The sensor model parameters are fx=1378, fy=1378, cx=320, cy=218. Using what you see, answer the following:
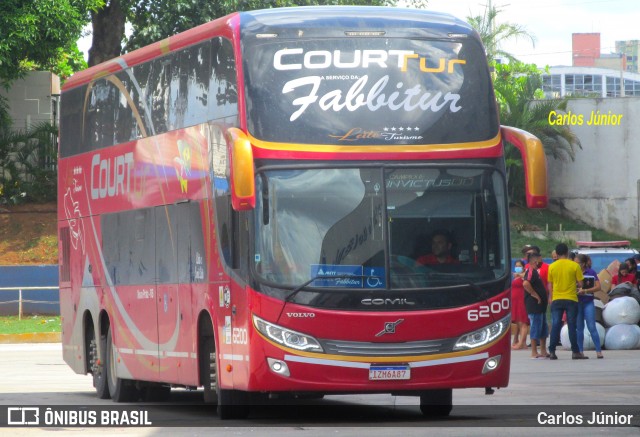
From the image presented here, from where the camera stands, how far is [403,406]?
16734 millimetres

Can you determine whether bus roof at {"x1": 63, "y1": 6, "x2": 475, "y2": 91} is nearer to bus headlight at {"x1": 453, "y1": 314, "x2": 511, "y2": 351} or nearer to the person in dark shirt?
bus headlight at {"x1": 453, "y1": 314, "x2": 511, "y2": 351}

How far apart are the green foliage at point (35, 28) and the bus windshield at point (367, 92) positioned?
24391 millimetres

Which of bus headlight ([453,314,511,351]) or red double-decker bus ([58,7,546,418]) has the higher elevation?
red double-decker bus ([58,7,546,418])

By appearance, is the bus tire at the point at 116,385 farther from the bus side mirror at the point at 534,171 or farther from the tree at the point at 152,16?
the tree at the point at 152,16

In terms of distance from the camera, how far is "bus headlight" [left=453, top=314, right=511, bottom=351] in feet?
43.1

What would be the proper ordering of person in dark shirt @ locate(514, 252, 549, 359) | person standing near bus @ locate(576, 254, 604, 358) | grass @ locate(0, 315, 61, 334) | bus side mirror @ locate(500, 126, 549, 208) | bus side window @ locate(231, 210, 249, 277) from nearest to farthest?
bus side window @ locate(231, 210, 249, 277)
bus side mirror @ locate(500, 126, 549, 208)
person standing near bus @ locate(576, 254, 604, 358)
person in dark shirt @ locate(514, 252, 549, 359)
grass @ locate(0, 315, 61, 334)

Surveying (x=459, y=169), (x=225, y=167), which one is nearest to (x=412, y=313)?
(x=459, y=169)

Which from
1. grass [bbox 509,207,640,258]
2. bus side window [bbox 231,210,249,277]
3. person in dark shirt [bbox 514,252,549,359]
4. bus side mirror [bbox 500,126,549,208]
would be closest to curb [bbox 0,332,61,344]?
person in dark shirt [bbox 514,252,549,359]

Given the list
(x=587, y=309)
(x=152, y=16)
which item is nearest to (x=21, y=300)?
(x=152, y=16)

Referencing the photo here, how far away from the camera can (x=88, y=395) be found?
19.4 m

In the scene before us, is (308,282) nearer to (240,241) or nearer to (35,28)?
(240,241)

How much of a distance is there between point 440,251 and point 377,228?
2.16 feet

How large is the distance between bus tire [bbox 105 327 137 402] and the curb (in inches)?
578

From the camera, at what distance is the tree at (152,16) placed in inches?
1532
